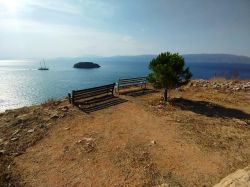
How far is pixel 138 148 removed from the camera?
8906 millimetres

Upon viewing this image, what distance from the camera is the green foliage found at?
15538mm

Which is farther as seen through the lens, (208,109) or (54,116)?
(208,109)

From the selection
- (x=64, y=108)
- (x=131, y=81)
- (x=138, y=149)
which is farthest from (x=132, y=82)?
(x=138, y=149)

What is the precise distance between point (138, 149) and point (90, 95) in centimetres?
785

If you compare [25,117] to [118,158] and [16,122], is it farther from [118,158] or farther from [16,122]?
[118,158]

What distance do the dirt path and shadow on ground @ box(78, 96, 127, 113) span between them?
2415 millimetres

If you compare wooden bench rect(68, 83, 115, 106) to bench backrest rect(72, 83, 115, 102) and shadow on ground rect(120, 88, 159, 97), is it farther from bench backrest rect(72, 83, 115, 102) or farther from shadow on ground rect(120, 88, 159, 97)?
shadow on ground rect(120, 88, 159, 97)

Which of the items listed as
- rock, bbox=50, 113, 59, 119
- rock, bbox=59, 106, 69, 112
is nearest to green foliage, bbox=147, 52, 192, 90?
rock, bbox=59, 106, 69, 112

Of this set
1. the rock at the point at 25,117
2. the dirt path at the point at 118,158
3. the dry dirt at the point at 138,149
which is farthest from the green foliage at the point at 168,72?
the rock at the point at 25,117

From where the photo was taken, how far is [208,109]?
14625 millimetres

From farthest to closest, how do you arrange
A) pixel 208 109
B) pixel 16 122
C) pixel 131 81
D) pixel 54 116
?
1. pixel 131 81
2. pixel 208 109
3. pixel 54 116
4. pixel 16 122

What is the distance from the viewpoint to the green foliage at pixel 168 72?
15.5 m

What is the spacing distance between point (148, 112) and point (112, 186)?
299 inches

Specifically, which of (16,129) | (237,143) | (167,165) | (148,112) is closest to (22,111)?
(16,129)
